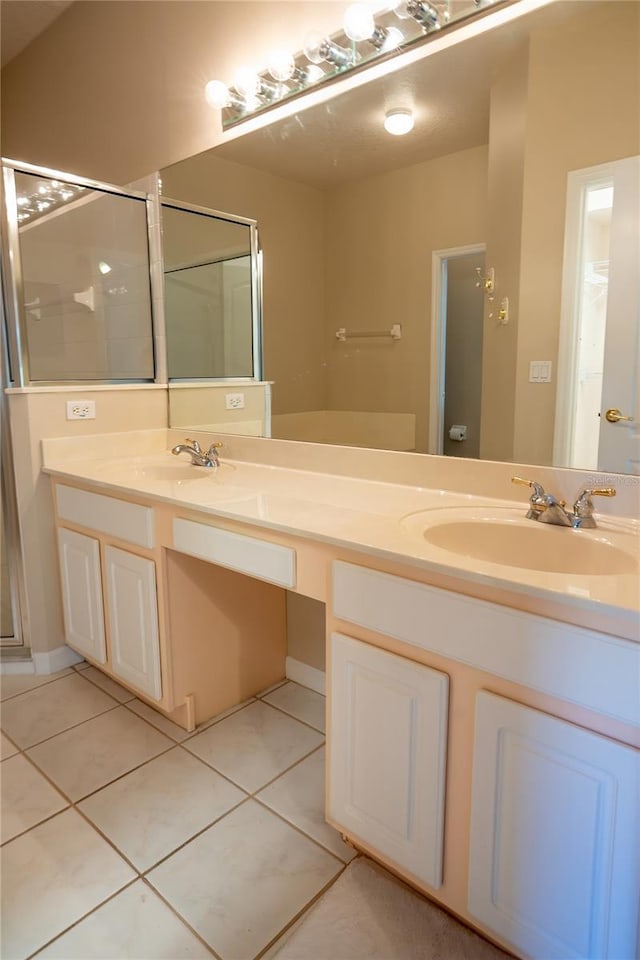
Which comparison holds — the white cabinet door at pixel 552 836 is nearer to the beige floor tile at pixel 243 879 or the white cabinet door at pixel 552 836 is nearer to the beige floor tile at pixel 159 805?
the beige floor tile at pixel 243 879

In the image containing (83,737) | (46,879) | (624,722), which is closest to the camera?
(624,722)

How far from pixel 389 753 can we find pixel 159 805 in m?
0.77

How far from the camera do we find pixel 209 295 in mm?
2299

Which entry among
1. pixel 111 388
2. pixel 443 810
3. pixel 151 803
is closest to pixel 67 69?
pixel 111 388

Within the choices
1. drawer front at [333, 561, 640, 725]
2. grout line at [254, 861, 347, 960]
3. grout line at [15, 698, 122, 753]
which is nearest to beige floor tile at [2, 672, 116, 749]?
grout line at [15, 698, 122, 753]

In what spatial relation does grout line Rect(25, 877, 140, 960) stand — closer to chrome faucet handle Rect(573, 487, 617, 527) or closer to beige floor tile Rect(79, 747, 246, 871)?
beige floor tile Rect(79, 747, 246, 871)

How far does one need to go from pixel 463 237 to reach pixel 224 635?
4.70ft

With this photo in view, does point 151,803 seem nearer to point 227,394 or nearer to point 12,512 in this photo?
point 12,512

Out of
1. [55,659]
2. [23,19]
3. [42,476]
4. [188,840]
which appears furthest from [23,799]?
[23,19]

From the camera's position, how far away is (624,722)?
0.86 metres

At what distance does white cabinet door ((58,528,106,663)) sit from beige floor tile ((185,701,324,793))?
20.4 inches

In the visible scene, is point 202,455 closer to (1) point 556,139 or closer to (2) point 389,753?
(2) point 389,753

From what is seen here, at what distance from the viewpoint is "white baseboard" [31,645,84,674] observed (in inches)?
89.4

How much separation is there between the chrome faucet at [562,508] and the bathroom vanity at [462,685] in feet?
0.11
